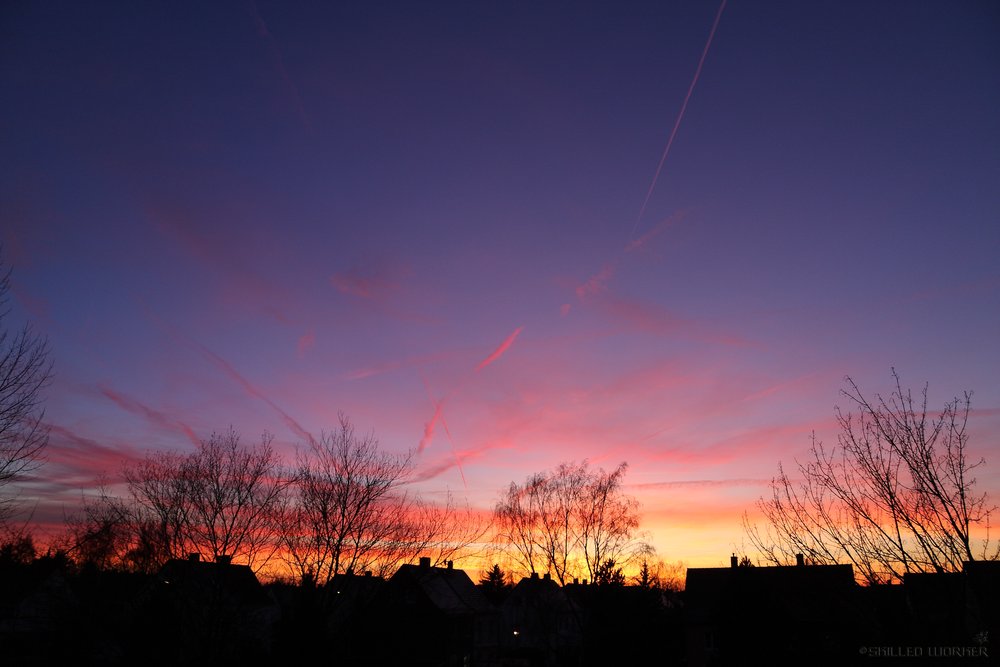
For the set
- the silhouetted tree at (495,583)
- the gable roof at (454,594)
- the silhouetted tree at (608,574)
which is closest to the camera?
the silhouetted tree at (608,574)

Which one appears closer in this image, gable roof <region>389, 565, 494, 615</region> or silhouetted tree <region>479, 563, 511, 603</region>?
gable roof <region>389, 565, 494, 615</region>

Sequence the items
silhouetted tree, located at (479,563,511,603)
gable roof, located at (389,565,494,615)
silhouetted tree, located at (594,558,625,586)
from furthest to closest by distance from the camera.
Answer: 1. silhouetted tree, located at (479,563,511,603)
2. gable roof, located at (389,565,494,615)
3. silhouetted tree, located at (594,558,625,586)

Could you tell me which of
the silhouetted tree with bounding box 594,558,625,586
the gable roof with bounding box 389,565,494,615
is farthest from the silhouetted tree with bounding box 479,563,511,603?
the silhouetted tree with bounding box 594,558,625,586

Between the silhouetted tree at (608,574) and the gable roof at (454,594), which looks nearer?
the silhouetted tree at (608,574)

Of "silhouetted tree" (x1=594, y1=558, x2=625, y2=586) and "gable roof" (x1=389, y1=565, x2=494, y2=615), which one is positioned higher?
"silhouetted tree" (x1=594, y1=558, x2=625, y2=586)

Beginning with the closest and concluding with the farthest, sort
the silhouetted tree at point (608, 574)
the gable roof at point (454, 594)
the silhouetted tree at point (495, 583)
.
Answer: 1. the silhouetted tree at point (608, 574)
2. the gable roof at point (454, 594)
3. the silhouetted tree at point (495, 583)

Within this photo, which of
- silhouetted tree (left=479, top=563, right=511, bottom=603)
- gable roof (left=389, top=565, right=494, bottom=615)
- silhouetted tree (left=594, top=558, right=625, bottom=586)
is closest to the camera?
silhouetted tree (left=594, top=558, right=625, bottom=586)

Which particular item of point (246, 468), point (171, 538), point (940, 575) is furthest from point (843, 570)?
point (171, 538)

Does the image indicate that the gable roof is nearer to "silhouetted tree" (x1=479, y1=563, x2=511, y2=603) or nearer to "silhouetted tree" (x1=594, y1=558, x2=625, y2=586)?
"silhouetted tree" (x1=594, y1=558, x2=625, y2=586)

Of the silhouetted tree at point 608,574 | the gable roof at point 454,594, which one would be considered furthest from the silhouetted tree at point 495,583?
the silhouetted tree at point 608,574

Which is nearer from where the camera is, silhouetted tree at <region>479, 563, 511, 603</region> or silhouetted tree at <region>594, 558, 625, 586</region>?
silhouetted tree at <region>594, 558, 625, 586</region>

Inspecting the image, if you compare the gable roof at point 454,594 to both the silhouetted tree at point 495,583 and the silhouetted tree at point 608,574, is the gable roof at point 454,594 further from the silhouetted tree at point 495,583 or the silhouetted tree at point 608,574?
the silhouetted tree at point 495,583

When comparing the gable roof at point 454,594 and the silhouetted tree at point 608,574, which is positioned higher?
the silhouetted tree at point 608,574

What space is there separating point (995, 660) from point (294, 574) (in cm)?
1930
